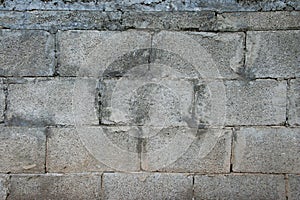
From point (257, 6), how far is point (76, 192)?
1.94 m

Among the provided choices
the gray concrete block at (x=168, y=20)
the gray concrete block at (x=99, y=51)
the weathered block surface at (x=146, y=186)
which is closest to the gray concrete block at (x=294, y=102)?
the gray concrete block at (x=168, y=20)

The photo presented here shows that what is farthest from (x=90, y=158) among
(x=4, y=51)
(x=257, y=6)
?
(x=257, y=6)

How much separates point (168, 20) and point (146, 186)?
1.26 metres

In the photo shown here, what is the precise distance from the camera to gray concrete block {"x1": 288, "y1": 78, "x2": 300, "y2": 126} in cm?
268

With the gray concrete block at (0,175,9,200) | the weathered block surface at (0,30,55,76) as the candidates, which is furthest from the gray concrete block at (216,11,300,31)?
the gray concrete block at (0,175,9,200)

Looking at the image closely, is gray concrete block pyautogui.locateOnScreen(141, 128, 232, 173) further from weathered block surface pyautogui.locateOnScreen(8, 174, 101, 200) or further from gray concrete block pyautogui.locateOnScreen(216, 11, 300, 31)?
gray concrete block pyautogui.locateOnScreen(216, 11, 300, 31)

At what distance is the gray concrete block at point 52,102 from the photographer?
269 cm

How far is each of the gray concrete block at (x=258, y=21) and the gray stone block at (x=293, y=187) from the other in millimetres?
1126

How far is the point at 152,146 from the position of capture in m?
2.72

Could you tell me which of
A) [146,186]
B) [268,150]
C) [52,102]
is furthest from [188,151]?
[52,102]

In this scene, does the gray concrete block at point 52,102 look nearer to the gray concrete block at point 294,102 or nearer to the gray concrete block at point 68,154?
the gray concrete block at point 68,154

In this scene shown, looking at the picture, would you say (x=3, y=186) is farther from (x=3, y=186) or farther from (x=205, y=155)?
(x=205, y=155)

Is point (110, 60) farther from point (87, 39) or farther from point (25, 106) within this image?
point (25, 106)

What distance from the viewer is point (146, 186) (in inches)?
108
